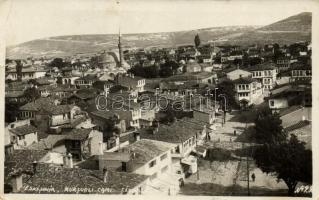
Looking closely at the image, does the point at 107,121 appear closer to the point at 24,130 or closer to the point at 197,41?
the point at 24,130

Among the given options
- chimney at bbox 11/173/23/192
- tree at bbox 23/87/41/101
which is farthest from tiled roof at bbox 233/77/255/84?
chimney at bbox 11/173/23/192

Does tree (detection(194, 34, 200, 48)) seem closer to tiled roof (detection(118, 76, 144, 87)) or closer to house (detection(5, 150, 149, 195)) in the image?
tiled roof (detection(118, 76, 144, 87))

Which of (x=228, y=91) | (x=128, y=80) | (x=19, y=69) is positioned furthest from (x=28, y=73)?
(x=228, y=91)

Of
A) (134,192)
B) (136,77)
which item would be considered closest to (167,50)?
(136,77)

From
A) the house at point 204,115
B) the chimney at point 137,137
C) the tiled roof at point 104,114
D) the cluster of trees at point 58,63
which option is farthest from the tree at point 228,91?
the cluster of trees at point 58,63

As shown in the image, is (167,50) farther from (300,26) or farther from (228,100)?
(300,26)

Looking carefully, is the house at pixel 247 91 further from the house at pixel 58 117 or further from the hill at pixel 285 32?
the house at pixel 58 117
